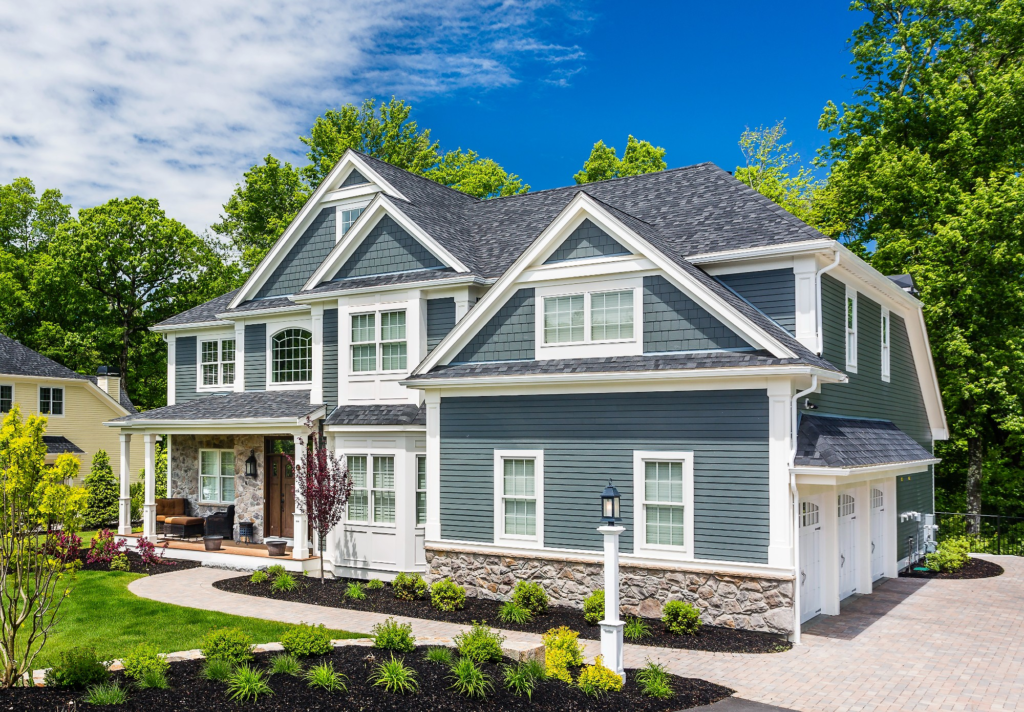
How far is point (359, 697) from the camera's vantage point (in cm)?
865

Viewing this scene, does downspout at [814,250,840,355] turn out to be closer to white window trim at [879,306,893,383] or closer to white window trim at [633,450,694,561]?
white window trim at [633,450,694,561]

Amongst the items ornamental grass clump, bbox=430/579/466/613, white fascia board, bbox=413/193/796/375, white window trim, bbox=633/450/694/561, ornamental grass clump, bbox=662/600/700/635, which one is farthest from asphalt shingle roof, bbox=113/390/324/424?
ornamental grass clump, bbox=662/600/700/635

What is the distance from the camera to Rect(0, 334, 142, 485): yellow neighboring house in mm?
31953

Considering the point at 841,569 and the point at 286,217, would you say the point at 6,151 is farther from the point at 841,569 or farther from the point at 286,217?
the point at 841,569

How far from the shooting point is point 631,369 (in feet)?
45.8

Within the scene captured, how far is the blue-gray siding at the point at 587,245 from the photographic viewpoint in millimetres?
14836

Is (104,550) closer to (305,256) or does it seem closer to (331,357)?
(331,357)

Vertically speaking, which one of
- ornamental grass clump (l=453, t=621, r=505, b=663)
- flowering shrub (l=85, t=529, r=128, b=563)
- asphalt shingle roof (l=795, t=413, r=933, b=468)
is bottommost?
flowering shrub (l=85, t=529, r=128, b=563)

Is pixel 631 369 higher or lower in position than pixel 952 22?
lower

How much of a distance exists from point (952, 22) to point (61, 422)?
3663 cm

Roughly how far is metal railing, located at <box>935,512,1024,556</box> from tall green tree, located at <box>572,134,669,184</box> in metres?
19.6

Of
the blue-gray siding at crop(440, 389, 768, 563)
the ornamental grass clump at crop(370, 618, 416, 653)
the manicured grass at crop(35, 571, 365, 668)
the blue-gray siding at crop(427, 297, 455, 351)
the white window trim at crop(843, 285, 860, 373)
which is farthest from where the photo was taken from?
the blue-gray siding at crop(427, 297, 455, 351)

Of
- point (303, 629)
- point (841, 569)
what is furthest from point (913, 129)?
point (303, 629)

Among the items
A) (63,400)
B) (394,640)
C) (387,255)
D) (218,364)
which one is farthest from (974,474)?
(63,400)
